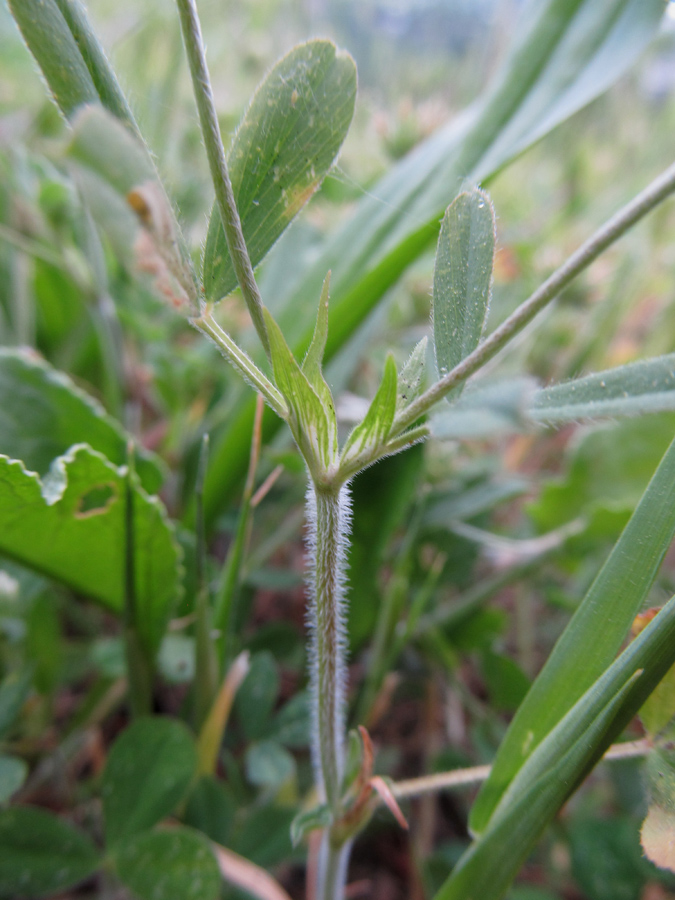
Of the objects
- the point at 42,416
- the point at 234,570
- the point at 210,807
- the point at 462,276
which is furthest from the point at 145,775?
the point at 462,276

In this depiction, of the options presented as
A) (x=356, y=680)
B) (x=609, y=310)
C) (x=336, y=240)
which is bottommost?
(x=356, y=680)

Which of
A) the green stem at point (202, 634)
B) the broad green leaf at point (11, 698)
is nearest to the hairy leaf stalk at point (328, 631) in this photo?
the green stem at point (202, 634)

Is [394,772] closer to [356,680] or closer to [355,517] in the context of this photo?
[356,680]

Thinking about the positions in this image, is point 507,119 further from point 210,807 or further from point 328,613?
point 210,807

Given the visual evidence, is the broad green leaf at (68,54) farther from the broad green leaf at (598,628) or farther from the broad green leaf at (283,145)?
the broad green leaf at (598,628)

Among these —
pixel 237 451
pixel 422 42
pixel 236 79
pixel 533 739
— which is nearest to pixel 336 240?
pixel 237 451

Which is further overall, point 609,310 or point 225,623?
point 609,310

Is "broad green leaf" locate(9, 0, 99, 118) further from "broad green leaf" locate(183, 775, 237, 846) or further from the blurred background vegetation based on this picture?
"broad green leaf" locate(183, 775, 237, 846)
